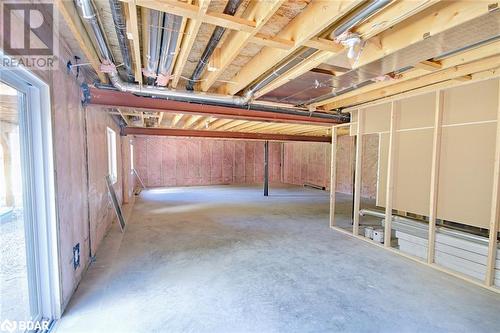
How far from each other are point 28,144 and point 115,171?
13.0ft

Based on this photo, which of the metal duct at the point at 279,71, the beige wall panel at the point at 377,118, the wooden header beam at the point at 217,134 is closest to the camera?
the metal duct at the point at 279,71

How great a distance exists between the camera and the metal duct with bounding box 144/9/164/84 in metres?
1.59

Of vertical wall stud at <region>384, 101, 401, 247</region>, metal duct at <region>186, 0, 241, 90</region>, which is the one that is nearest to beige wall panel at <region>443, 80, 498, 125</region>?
vertical wall stud at <region>384, 101, 401, 247</region>

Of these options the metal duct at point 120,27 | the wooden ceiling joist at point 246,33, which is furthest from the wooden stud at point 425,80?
the metal duct at point 120,27

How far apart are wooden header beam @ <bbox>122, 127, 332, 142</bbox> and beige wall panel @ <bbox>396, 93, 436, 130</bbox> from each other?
428 centimetres

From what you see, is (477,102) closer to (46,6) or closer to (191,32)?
(191,32)

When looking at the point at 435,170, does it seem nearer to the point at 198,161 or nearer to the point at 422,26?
the point at 422,26

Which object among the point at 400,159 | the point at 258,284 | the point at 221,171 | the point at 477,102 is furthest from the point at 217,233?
the point at 221,171

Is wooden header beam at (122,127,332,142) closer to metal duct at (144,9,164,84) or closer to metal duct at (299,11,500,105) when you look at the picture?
metal duct at (144,9,164,84)

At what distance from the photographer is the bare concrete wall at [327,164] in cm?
756

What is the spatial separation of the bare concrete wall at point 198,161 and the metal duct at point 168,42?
292 inches

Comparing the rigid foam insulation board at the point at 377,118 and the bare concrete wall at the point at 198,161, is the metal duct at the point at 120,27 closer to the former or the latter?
the rigid foam insulation board at the point at 377,118

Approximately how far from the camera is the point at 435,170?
9.36 ft

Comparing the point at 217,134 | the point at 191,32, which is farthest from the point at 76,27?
the point at 217,134
